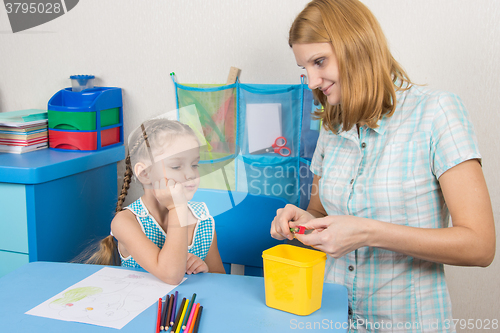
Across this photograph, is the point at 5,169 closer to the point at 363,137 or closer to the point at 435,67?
the point at 363,137

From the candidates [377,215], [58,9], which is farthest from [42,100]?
[377,215]

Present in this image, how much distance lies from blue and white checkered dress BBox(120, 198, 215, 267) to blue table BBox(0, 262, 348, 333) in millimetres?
166

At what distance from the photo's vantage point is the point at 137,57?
1.70 metres

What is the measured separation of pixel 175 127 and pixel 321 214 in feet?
1.82

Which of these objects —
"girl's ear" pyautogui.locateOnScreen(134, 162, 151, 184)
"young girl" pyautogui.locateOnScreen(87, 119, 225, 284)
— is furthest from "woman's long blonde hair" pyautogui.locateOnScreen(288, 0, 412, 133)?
"girl's ear" pyautogui.locateOnScreen(134, 162, 151, 184)

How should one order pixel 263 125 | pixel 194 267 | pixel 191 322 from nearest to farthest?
pixel 191 322, pixel 194 267, pixel 263 125

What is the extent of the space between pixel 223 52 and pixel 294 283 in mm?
1072

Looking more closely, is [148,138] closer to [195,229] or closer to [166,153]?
[166,153]

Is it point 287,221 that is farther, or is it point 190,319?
point 287,221

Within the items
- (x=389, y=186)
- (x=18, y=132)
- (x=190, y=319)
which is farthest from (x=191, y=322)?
(x=18, y=132)

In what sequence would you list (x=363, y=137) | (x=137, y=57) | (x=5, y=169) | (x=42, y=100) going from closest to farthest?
1. (x=363, y=137)
2. (x=5, y=169)
3. (x=137, y=57)
4. (x=42, y=100)

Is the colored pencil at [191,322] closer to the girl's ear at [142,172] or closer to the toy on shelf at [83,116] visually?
the girl's ear at [142,172]

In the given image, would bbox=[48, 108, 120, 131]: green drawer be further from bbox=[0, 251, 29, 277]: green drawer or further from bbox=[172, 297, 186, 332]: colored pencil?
bbox=[172, 297, 186, 332]: colored pencil

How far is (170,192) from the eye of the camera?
0.95 m
